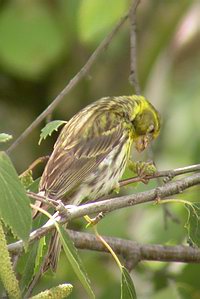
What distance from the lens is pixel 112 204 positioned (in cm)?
257

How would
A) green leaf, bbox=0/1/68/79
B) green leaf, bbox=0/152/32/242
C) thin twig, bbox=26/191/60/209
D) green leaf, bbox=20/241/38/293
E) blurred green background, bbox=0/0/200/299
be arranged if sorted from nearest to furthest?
green leaf, bbox=0/152/32/242
thin twig, bbox=26/191/60/209
green leaf, bbox=20/241/38/293
blurred green background, bbox=0/0/200/299
green leaf, bbox=0/1/68/79

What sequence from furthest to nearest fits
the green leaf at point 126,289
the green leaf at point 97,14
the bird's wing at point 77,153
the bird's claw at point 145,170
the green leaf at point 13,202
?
the green leaf at point 97,14
the bird's wing at point 77,153
the bird's claw at point 145,170
the green leaf at point 126,289
the green leaf at point 13,202

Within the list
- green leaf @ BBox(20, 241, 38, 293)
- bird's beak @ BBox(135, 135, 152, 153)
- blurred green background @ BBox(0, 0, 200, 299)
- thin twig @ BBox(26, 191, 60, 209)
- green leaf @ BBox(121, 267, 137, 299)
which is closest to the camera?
thin twig @ BBox(26, 191, 60, 209)

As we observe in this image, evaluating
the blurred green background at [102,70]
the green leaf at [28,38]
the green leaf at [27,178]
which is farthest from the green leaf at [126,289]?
the green leaf at [28,38]

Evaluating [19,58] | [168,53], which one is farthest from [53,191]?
[168,53]

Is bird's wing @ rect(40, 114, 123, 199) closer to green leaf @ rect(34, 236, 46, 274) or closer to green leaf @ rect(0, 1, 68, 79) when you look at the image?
green leaf @ rect(34, 236, 46, 274)

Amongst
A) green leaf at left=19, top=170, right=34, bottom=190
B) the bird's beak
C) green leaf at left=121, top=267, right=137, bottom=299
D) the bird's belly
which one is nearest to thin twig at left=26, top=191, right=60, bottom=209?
green leaf at left=121, top=267, right=137, bottom=299

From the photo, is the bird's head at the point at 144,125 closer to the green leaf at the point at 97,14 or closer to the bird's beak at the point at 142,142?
the bird's beak at the point at 142,142

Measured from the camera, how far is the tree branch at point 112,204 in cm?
249

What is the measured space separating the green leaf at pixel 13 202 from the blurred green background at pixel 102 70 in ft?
5.99

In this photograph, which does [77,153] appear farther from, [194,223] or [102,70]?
[102,70]

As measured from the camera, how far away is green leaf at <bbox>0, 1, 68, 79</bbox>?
5113 mm

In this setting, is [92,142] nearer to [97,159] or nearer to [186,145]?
[97,159]

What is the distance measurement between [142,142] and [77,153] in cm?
38
